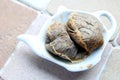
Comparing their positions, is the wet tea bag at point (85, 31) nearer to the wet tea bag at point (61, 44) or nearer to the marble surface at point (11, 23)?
the wet tea bag at point (61, 44)

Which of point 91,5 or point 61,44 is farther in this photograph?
point 91,5

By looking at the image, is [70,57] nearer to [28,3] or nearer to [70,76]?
[70,76]

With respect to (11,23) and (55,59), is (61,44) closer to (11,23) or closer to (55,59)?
(55,59)

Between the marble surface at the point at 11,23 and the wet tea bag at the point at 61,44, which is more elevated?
the wet tea bag at the point at 61,44

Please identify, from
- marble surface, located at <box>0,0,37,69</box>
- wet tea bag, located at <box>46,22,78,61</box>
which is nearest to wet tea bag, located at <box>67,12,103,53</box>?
wet tea bag, located at <box>46,22,78,61</box>

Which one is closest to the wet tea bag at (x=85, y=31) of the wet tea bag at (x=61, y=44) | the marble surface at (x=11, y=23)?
the wet tea bag at (x=61, y=44)

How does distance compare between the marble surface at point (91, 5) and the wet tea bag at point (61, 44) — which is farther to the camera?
the marble surface at point (91, 5)

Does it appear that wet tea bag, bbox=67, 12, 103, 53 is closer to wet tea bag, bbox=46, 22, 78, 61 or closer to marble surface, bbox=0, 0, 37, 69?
wet tea bag, bbox=46, 22, 78, 61

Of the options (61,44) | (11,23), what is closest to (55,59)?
(61,44)
